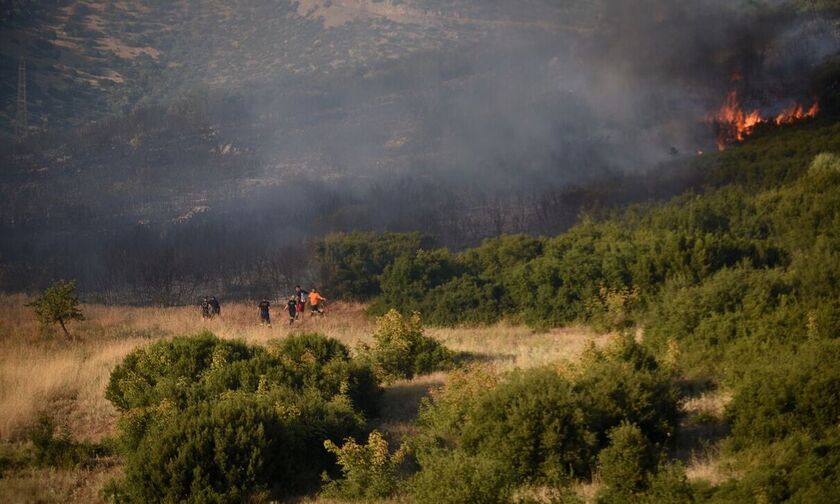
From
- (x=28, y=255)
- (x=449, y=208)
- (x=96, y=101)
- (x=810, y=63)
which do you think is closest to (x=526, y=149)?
(x=449, y=208)

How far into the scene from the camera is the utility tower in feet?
284

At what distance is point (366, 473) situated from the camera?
37.4 feet

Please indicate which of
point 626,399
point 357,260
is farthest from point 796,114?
point 626,399

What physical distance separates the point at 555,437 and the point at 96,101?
100 meters

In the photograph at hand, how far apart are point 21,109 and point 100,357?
81611mm

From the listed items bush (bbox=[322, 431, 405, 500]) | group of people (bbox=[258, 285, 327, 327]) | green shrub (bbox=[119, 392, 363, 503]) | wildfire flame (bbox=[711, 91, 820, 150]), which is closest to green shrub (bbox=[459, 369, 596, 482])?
bush (bbox=[322, 431, 405, 500])

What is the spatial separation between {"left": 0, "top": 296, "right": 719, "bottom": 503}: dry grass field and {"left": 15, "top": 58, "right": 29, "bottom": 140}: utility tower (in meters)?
61.9

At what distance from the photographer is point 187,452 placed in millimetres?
11312

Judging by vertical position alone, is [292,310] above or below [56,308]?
below

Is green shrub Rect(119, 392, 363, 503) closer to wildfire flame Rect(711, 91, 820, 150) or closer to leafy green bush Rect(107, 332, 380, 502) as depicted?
leafy green bush Rect(107, 332, 380, 502)

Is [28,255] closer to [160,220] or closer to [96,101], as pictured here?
[160,220]

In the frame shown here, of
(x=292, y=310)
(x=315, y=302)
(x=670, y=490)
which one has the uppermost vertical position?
(x=670, y=490)

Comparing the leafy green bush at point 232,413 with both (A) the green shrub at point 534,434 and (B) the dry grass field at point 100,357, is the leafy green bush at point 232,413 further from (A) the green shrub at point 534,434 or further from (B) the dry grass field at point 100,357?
(A) the green shrub at point 534,434

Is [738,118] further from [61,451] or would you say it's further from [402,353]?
[61,451]
